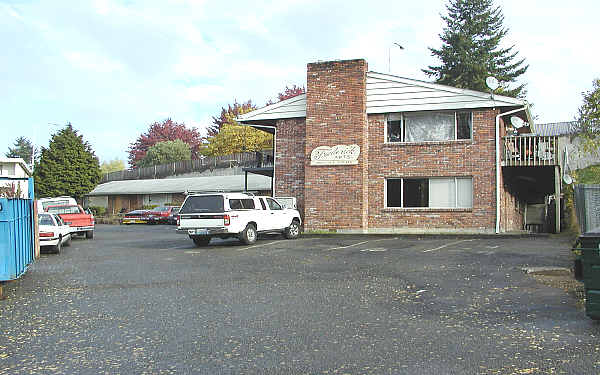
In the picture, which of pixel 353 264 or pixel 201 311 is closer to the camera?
pixel 201 311

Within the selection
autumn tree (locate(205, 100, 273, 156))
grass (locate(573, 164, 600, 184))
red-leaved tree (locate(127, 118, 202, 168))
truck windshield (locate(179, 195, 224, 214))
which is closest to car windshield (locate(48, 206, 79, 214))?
truck windshield (locate(179, 195, 224, 214))

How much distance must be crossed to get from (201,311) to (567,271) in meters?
7.20

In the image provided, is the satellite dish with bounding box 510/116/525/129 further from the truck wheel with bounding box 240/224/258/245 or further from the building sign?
the truck wheel with bounding box 240/224/258/245

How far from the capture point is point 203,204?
18328 mm

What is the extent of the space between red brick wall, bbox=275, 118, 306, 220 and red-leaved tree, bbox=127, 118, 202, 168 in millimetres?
46989

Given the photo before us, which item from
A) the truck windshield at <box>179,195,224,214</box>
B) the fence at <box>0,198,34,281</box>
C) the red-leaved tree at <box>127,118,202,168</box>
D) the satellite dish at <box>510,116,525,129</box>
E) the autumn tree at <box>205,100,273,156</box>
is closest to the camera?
the fence at <box>0,198,34,281</box>

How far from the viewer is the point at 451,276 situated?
35.7ft

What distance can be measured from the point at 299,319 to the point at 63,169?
136ft

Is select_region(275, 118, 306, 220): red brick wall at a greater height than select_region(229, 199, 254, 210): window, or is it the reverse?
select_region(275, 118, 306, 220): red brick wall

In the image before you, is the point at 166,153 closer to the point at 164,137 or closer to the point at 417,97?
the point at 164,137

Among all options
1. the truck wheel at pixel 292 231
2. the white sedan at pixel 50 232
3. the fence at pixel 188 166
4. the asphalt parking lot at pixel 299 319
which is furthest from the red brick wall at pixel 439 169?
the fence at pixel 188 166

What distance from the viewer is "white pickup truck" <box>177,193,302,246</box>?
704 inches

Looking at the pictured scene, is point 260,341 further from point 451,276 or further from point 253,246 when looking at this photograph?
point 253,246

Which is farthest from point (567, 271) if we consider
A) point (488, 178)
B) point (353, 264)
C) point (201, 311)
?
point (488, 178)
